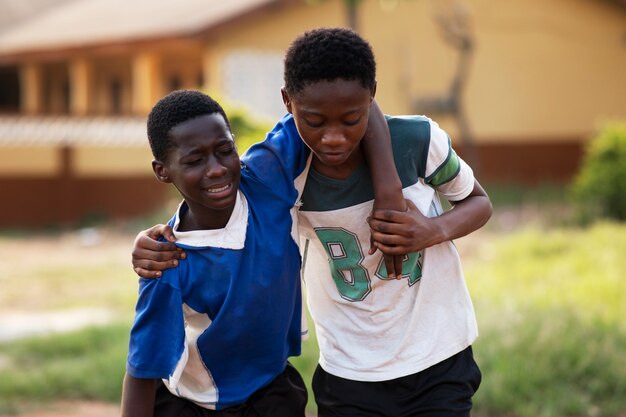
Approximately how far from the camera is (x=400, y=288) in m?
2.69

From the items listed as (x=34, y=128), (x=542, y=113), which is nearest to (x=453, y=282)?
(x=34, y=128)

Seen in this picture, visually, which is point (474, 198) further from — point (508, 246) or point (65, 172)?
point (65, 172)

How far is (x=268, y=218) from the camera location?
260 centimetres

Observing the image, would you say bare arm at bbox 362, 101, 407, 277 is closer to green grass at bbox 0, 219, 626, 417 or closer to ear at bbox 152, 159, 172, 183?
ear at bbox 152, 159, 172, 183

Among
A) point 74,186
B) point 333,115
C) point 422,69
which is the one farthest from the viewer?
point 422,69

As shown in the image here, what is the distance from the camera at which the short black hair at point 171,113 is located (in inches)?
98.3

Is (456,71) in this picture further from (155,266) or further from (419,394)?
(155,266)

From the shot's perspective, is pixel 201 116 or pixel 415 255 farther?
pixel 415 255

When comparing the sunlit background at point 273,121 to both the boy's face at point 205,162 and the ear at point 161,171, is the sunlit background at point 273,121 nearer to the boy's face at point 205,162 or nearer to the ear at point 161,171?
the ear at point 161,171

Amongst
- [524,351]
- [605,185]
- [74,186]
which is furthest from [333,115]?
[74,186]

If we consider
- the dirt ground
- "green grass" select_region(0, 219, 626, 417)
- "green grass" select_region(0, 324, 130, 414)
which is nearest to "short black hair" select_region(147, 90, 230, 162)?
"green grass" select_region(0, 219, 626, 417)

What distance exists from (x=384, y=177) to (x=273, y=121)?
38.5ft

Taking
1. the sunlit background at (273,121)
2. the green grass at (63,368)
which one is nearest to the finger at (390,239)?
the green grass at (63,368)

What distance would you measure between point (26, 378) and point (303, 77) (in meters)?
3.77
